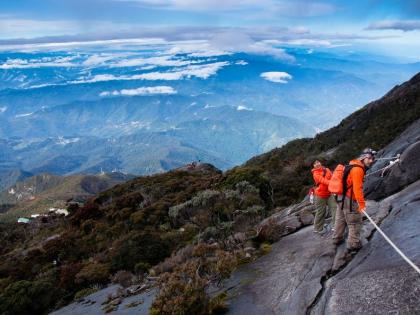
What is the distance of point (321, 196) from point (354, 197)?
8.99ft

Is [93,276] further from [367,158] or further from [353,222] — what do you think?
[367,158]

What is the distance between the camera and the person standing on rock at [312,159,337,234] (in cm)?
1402

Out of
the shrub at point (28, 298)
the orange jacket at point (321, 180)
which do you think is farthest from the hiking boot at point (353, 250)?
the shrub at point (28, 298)

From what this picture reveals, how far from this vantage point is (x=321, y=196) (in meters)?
14.2

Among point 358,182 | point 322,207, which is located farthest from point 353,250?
point 322,207

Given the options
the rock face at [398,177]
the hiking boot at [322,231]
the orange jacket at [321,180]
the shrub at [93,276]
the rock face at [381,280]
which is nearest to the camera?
the rock face at [381,280]

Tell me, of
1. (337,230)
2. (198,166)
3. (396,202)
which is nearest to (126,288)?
(337,230)

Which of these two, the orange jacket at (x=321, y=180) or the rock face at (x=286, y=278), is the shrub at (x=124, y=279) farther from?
the orange jacket at (x=321, y=180)

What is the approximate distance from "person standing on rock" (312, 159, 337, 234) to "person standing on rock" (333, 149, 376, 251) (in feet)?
7.02

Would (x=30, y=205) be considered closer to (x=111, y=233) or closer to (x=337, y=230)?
(x=111, y=233)

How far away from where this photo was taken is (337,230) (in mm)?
12336

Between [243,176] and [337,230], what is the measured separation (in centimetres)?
2458

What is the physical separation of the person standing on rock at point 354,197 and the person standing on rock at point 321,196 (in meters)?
2.14

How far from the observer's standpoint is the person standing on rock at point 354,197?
10.9 m
